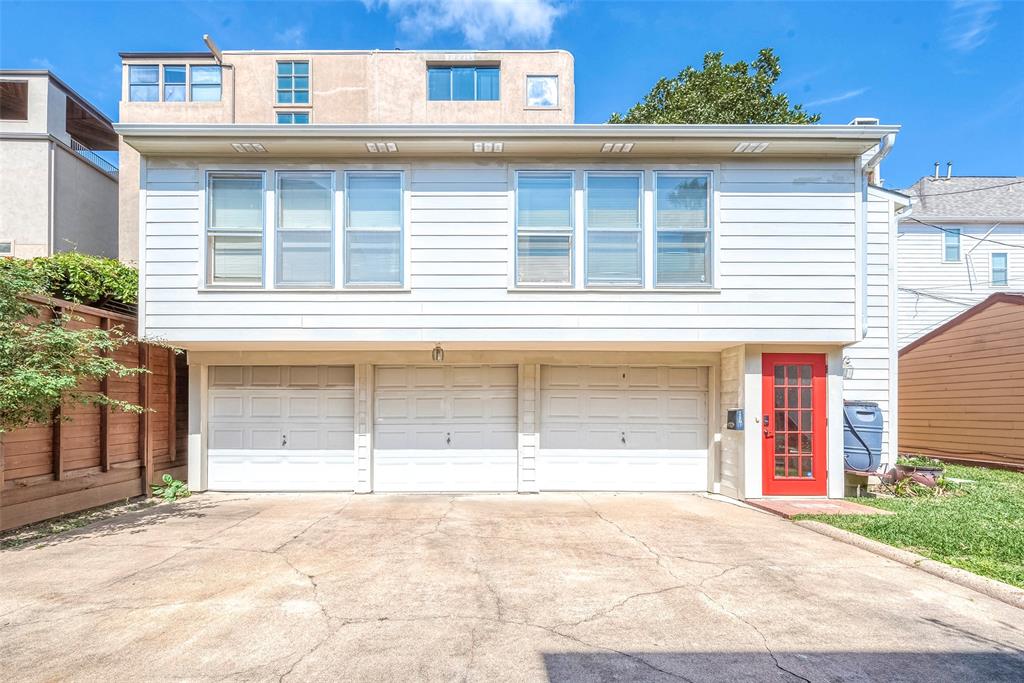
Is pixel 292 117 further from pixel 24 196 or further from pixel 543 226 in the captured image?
pixel 543 226

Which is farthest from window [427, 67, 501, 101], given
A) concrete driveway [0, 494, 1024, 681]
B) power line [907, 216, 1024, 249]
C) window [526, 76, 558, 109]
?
concrete driveway [0, 494, 1024, 681]

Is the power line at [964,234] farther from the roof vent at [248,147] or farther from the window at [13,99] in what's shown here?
the window at [13,99]

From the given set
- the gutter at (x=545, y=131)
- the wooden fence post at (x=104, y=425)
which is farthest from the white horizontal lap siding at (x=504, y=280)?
the wooden fence post at (x=104, y=425)

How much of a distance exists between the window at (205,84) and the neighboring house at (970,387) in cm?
2068

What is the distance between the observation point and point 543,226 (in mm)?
6711

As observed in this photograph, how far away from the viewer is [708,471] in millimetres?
7473

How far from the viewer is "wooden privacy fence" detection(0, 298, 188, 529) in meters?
5.39

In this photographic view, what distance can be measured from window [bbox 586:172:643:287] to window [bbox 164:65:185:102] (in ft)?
52.6

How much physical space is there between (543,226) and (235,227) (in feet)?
12.8

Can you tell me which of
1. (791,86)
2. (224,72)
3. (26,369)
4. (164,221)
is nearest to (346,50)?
(224,72)

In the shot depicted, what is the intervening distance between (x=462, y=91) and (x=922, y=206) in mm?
15446

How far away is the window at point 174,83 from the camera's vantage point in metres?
16.4

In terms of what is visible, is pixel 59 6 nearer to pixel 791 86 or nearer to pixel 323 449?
pixel 323 449

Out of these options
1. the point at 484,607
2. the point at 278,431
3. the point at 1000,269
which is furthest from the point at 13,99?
the point at 1000,269
